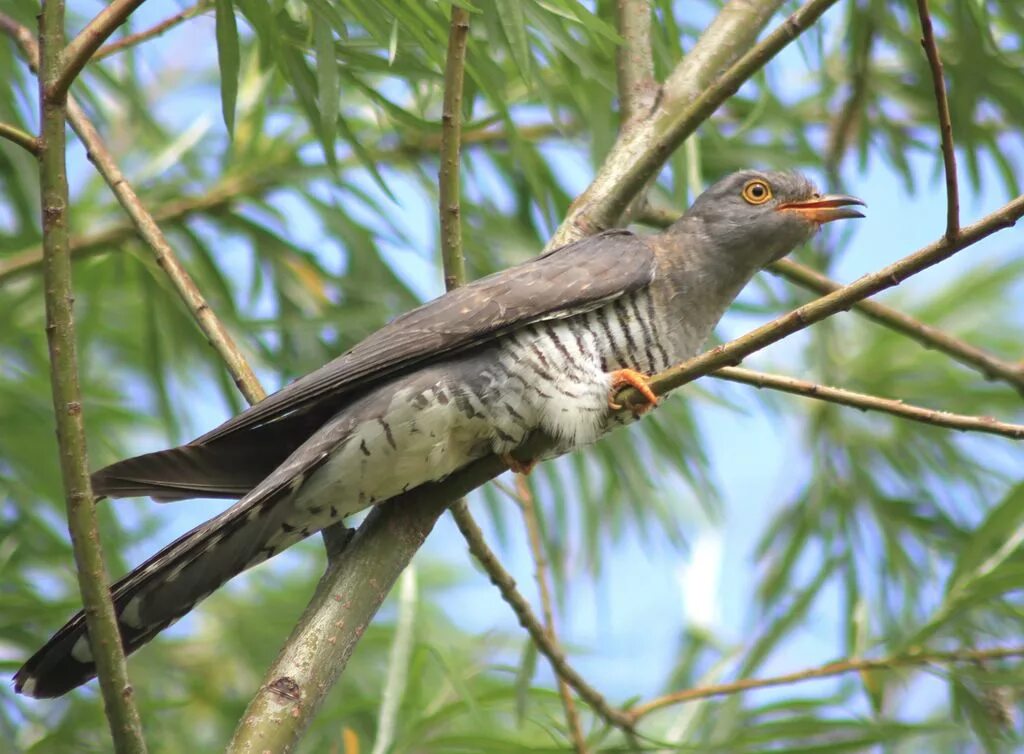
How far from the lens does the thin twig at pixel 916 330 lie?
122 inches

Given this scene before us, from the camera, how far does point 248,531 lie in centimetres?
245

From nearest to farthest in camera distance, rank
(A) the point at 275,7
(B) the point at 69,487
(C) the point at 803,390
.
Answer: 1. (B) the point at 69,487
2. (C) the point at 803,390
3. (A) the point at 275,7

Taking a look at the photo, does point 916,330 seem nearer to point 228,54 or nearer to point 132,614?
point 228,54

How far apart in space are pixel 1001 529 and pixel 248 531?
1875 millimetres

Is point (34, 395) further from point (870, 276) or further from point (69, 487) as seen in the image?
point (870, 276)

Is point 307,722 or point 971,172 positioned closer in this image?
point 307,722

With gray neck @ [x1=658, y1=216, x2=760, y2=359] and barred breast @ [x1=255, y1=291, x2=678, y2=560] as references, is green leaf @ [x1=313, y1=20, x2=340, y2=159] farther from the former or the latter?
gray neck @ [x1=658, y1=216, x2=760, y2=359]

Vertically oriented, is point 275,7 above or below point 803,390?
above

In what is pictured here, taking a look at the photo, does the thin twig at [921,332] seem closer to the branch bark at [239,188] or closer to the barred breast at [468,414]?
the barred breast at [468,414]

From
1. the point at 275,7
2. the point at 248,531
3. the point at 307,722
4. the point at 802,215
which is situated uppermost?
the point at 275,7

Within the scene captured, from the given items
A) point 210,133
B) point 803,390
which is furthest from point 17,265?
point 803,390

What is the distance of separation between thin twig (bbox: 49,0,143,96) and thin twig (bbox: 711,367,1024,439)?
115 cm

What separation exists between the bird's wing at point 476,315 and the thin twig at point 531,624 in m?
0.39

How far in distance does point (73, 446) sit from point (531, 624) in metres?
1.17
